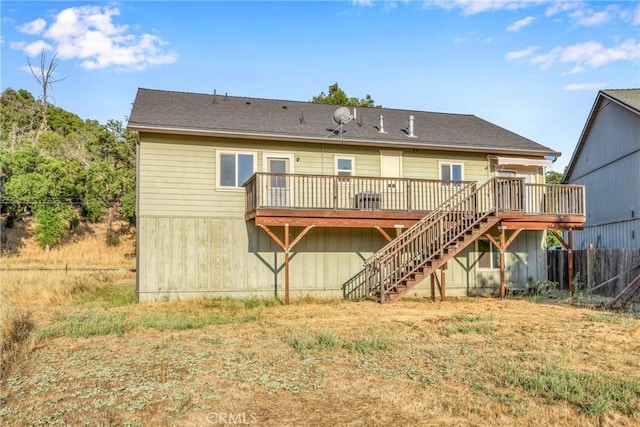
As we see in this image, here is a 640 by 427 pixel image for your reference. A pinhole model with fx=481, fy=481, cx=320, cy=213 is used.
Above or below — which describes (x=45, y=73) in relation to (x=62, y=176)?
above

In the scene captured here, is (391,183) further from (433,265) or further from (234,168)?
(234,168)

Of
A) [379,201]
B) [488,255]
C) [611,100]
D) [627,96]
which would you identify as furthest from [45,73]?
[627,96]

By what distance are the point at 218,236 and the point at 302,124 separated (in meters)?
4.58

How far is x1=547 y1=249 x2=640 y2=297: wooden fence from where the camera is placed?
15102 mm

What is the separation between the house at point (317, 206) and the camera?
44.0ft

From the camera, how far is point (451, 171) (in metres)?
15.9

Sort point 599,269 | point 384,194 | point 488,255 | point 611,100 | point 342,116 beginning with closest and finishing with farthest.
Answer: point 384,194 < point 342,116 < point 488,255 < point 599,269 < point 611,100

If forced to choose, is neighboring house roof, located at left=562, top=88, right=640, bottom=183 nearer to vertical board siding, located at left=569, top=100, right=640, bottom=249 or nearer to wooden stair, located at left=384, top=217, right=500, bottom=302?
vertical board siding, located at left=569, top=100, right=640, bottom=249

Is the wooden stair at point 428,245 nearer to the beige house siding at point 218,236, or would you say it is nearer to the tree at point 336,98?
the beige house siding at point 218,236

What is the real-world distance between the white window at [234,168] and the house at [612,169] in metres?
14.7

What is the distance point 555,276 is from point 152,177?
15468 millimetres

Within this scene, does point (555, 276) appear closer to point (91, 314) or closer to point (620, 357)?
point (620, 357)

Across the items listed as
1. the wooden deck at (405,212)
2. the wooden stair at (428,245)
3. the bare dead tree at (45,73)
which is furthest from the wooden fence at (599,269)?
the bare dead tree at (45,73)

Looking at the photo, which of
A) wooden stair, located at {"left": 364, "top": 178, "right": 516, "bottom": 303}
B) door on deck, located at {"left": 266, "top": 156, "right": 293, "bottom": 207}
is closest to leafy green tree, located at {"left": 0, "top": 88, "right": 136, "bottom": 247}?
door on deck, located at {"left": 266, "top": 156, "right": 293, "bottom": 207}
